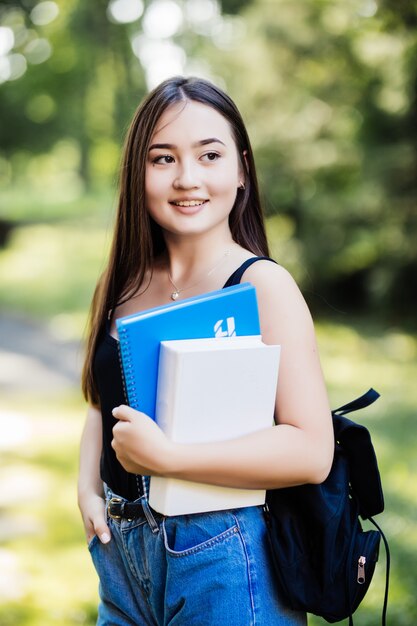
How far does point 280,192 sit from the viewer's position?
11.1 metres

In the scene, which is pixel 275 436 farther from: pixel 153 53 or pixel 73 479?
pixel 153 53

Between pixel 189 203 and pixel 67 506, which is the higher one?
pixel 189 203

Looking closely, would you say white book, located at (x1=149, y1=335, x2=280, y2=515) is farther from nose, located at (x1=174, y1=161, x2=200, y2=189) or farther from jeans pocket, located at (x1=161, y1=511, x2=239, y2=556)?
nose, located at (x1=174, y1=161, x2=200, y2=189)

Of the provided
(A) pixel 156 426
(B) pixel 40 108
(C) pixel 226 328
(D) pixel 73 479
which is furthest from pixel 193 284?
(B) pixel 40 108

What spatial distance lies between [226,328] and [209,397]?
0.41 ft

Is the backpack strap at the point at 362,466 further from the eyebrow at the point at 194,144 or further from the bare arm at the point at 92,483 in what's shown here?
the eyebrow at the point at 194,144

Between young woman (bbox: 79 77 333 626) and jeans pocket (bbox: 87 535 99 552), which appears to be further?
jeans pocket (bbox: 87 535 99 552)

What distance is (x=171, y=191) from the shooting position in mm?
1492

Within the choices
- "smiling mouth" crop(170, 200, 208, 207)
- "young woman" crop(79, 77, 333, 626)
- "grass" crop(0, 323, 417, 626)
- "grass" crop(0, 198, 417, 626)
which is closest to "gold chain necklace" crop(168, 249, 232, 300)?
"young woman" crop(79, 77, 333, 626)

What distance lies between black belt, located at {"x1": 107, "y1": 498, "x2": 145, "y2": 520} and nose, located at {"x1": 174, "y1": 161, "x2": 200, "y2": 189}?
62 cm

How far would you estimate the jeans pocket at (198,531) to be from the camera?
52.9 inches

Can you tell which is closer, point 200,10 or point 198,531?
point 198,531

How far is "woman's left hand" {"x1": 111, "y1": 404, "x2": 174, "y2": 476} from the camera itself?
4.08 ft

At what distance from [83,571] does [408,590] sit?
1508 millimetres
